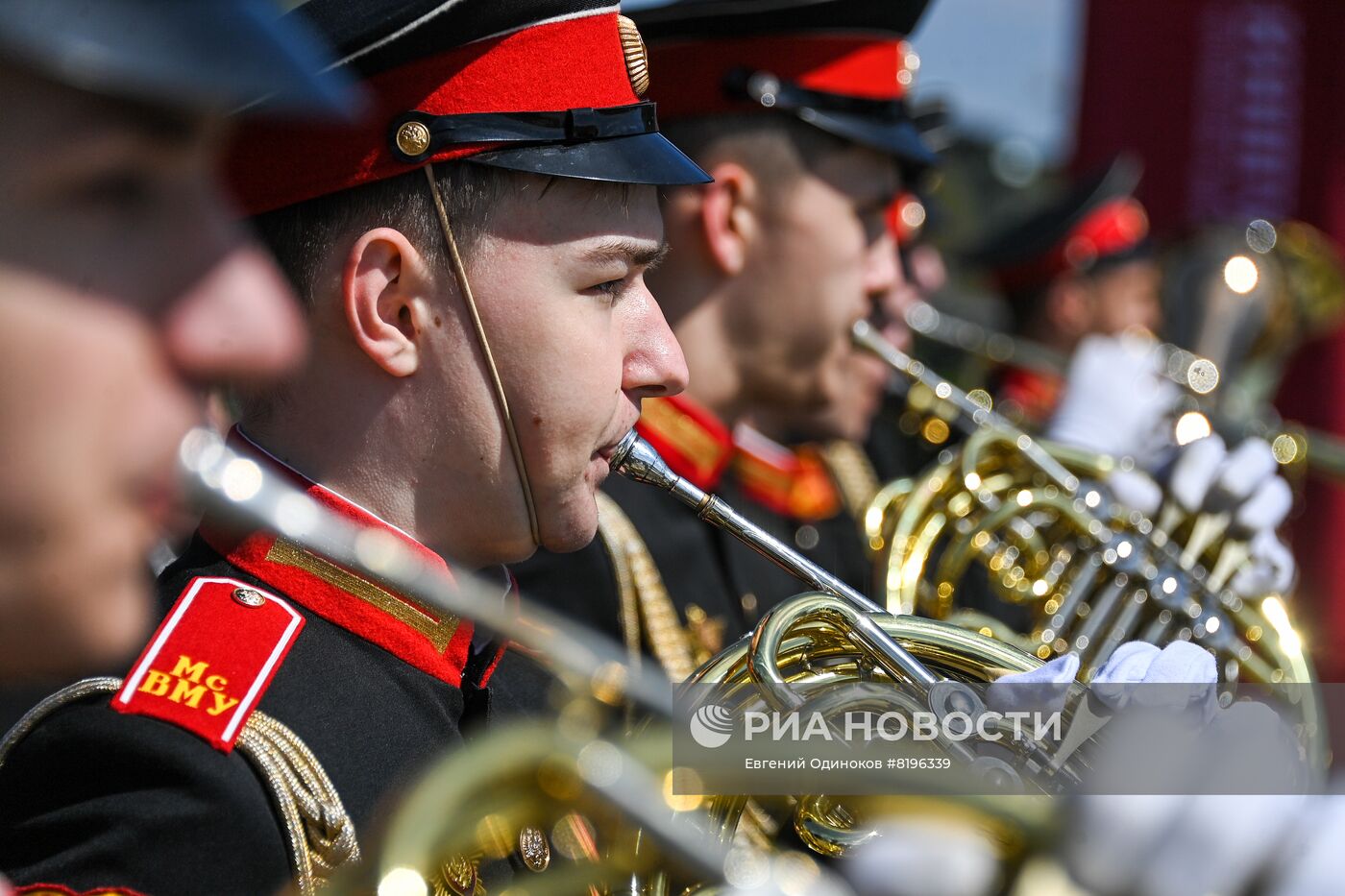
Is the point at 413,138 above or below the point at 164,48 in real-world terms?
below

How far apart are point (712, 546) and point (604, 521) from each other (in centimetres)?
40

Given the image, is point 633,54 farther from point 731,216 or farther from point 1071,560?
point 1071,560

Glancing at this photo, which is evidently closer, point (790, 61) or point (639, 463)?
point (639, 463)

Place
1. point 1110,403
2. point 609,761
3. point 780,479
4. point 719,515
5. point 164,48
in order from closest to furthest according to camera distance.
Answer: point 164,48 → point 609,761 → point 719,515 → point 780,479 → point 1110,403

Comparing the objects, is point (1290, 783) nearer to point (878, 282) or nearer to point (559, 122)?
point (559, 122)

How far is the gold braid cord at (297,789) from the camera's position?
5.11ft

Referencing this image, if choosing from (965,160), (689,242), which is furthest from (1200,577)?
(965,160)

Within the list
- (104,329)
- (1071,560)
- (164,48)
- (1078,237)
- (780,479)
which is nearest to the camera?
(164,48)

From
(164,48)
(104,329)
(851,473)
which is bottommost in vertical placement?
(851,473)

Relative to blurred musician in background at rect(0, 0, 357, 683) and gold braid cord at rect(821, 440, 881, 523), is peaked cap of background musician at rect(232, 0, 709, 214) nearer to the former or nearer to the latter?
blurred musician in background at rect(0, 0, 357, 683)

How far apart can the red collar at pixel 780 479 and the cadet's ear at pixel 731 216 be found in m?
0.52

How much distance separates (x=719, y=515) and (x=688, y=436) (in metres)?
0.97

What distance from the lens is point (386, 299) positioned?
180 cm

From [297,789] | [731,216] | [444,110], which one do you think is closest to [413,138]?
[444,110]
